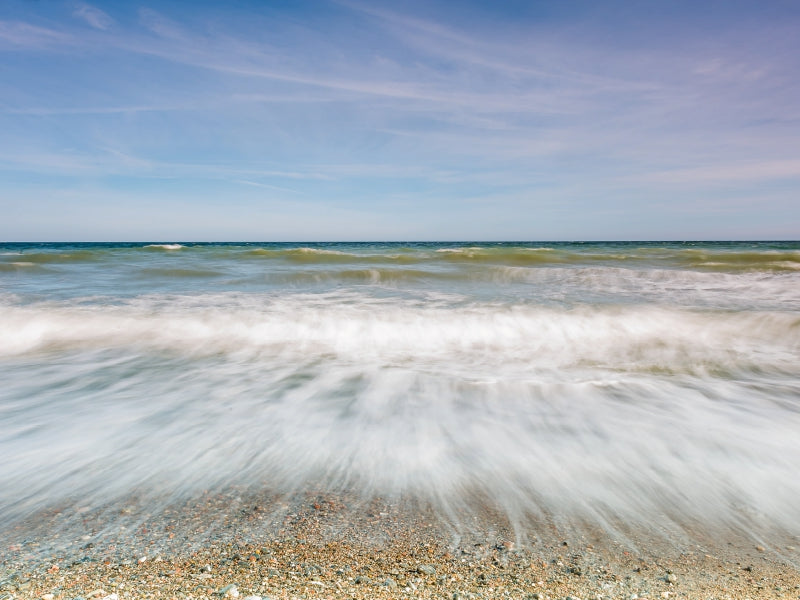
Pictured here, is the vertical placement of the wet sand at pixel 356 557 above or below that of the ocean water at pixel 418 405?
above

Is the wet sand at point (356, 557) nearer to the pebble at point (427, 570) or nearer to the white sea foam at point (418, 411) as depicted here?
the pebble at point (427, 570)

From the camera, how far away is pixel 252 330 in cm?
593

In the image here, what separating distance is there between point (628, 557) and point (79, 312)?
23.8 ft

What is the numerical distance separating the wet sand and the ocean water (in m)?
0.16

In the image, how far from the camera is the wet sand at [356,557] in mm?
1458

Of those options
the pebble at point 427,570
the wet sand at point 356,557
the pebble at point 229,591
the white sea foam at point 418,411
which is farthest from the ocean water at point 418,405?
the pebble at point 229,591

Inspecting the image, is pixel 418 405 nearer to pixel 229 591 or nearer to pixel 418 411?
pixel 418 411

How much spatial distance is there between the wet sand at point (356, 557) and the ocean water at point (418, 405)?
0.16 meters

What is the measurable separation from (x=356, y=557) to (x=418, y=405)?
5.83 feet

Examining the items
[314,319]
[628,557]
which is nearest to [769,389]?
[628,557]

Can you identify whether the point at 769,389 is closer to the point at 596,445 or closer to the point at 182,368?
the point at 596,445

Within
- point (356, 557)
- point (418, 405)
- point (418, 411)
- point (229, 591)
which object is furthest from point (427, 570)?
point (418, 405)

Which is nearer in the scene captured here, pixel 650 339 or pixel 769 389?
pixel 769 389

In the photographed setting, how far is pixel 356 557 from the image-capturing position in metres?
1.63
